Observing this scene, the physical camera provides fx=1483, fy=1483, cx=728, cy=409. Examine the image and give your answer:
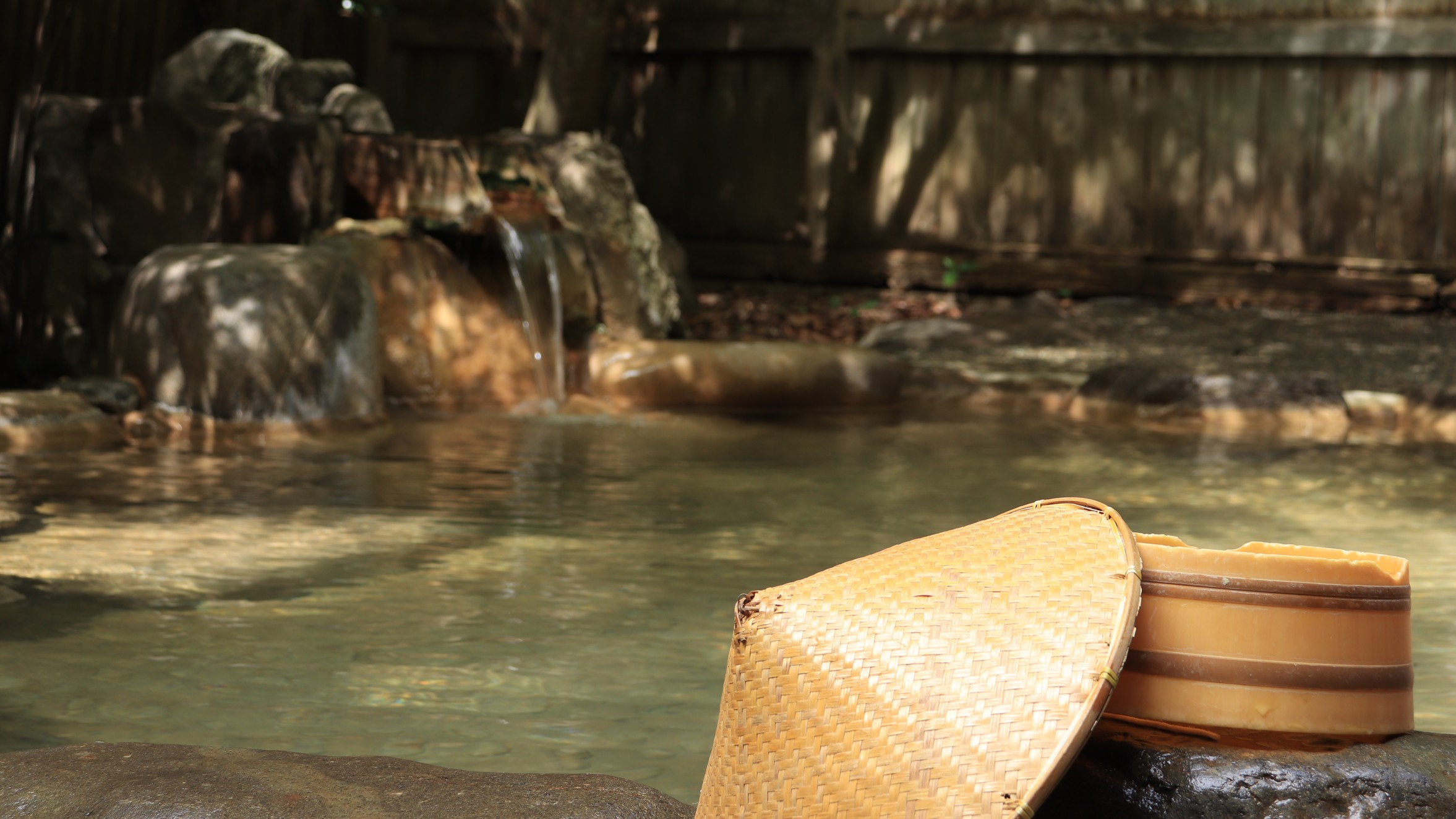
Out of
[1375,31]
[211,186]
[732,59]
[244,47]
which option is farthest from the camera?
[732,59]

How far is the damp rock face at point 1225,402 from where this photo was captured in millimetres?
6883

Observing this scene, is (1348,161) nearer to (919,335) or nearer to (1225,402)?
(919,335)

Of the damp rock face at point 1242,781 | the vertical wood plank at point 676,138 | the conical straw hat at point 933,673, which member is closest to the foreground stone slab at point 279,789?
the conical straw hat at point 933,673

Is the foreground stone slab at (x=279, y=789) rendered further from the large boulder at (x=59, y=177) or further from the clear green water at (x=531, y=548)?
the large boulder at (x=59, y=177)

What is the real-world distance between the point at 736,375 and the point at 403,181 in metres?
2.00

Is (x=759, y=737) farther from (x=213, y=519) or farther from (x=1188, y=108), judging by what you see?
(x=1188, y=108)

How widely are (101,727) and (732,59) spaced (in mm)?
8588

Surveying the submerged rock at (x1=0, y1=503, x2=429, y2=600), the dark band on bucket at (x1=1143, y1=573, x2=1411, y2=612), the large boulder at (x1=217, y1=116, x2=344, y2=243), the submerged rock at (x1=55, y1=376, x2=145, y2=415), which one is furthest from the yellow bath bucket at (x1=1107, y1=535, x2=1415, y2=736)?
the large boulder at (x1=217, y1=116, x2=344, y2=243)

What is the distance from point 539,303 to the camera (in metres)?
7.59

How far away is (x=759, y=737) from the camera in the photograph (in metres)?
1.71

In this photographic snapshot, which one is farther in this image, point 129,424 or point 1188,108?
point 1188,108

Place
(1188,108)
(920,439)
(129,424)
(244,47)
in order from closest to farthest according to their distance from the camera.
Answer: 1. (129,424)
2. (920,439)
3. (244,47)
4. (1188,108)

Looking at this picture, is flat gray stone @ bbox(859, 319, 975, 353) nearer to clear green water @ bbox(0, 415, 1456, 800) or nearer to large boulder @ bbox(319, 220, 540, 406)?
clear green water @ bbox(0, 415, 1456, 800)

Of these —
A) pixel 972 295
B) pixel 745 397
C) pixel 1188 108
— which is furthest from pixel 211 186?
pixel 1188 108
